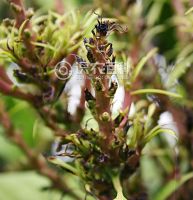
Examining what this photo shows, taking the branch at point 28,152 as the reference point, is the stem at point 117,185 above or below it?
below

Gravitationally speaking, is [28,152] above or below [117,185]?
above

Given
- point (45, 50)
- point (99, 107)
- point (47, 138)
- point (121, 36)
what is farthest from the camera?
point (47, 138)

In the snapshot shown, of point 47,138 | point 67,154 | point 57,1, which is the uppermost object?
point 47,138

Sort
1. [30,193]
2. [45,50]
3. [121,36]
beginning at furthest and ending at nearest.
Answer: [30,193] → [121,36] → [45,50]

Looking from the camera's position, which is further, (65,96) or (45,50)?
(65,96)

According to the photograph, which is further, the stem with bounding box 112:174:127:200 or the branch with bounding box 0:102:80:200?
the branch with bounding box 0:102:80:200

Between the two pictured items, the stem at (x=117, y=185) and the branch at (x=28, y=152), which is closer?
the stem at (x=117, y=185)

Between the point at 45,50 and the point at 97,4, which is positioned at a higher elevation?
the point at 97,4

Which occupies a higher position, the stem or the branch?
the branch

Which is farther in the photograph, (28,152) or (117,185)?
(28,152)

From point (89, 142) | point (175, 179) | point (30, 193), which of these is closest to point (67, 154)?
point (89, 142)

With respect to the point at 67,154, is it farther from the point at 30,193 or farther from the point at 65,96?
the point at 30,193
